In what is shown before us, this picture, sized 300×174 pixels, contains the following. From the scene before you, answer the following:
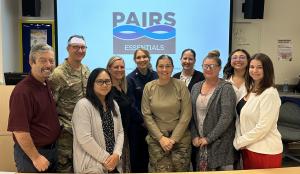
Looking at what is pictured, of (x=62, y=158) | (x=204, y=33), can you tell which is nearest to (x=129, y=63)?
(x=204, y=33)

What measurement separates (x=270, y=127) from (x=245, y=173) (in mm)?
433

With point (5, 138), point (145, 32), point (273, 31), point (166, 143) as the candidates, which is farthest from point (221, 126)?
point (273, 31)

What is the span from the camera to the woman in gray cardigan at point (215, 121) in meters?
2.87

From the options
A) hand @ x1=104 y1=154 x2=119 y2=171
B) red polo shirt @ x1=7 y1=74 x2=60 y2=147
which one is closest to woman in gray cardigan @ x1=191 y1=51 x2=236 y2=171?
hand @ x1=104 y1=154 x2=119 y2=171

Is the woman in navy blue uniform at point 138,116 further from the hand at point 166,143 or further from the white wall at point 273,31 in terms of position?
the white wall at point 273,31

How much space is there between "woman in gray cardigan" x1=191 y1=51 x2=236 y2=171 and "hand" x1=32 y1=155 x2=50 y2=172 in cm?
131

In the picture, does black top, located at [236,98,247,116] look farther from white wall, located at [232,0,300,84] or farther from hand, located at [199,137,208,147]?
white wall, located at [232,0,300,84]

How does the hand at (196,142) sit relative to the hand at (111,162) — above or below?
above

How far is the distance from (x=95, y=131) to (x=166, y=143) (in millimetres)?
705

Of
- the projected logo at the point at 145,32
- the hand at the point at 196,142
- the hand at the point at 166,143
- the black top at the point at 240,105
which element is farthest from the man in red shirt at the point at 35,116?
the projected logo at the point at 145,32

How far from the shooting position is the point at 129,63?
5227mm

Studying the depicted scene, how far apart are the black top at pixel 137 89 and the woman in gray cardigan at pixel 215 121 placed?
0.63 meters

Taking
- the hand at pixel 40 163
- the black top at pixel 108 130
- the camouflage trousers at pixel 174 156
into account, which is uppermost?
the black top at pixel 108 130

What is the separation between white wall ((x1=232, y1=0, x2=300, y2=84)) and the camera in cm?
554
